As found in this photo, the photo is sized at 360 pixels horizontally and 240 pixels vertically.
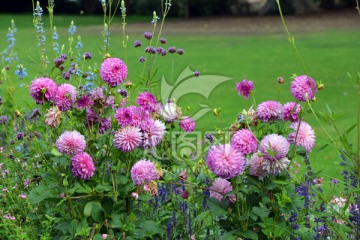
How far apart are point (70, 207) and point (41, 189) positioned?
0.49ft

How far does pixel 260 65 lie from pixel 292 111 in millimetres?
11672

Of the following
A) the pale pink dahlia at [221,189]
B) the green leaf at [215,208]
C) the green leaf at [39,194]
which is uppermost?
the pale pink dahlia at [221,189]

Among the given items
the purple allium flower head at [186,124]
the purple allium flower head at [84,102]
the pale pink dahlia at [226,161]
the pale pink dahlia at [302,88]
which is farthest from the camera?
the purple allium flower head at [186,124]

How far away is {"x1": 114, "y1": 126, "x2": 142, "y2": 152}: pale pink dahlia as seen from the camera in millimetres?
2979

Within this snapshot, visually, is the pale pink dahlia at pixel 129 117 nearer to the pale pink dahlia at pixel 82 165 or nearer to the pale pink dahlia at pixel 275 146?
the pale pink dahlia at pixel 82 165

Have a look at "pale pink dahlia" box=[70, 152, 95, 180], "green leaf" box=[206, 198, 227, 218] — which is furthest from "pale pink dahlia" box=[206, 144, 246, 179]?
"pale pink dahlia" box=[70, 152, 95, 180]

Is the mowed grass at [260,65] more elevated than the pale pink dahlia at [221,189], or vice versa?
the pale pink dahlia at [221,189]

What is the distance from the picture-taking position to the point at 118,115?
3.09 metres

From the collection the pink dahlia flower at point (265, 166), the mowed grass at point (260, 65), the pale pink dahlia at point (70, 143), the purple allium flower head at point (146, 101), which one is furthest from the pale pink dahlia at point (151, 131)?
the mowed grass at point (260, 65)

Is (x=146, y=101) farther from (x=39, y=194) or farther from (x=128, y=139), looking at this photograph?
(x=39, y=194)

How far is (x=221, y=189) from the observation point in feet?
10.3

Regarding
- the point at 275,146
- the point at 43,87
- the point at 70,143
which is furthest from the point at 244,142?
the point at 43,87

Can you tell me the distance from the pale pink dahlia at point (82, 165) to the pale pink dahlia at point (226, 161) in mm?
493

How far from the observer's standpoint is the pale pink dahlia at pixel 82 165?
300 centimetres
